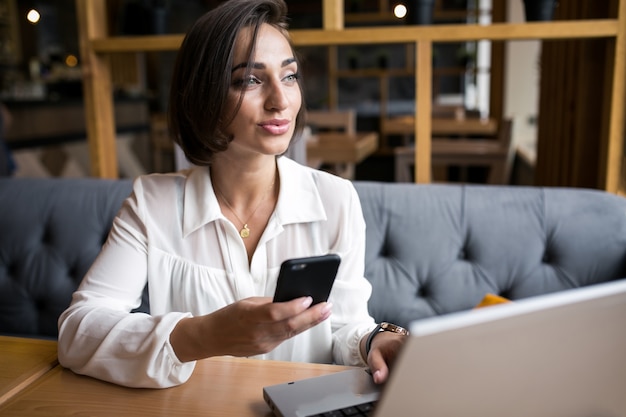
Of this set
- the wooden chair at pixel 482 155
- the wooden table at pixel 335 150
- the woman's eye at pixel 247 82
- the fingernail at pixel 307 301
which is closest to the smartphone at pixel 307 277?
the fingernail at pixel 307 301

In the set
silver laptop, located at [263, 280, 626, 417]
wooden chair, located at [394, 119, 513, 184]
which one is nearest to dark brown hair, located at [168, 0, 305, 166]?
silver laptop, located at [263, 280, 626, 417]

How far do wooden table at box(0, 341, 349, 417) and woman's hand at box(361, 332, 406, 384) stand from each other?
0.05 meters

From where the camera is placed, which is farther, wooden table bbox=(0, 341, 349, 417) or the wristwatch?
the wristwatch

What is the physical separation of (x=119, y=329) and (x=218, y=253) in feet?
0.96

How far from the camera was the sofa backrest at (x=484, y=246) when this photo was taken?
157 cm

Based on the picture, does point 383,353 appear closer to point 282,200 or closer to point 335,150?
point 282,200

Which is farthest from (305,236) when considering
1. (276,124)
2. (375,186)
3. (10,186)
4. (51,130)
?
(51,130)

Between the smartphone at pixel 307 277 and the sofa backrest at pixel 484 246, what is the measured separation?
2.82ft

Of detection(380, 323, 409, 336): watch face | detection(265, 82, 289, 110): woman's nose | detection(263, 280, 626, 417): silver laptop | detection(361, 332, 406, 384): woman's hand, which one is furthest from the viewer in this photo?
detection(265, 82, 289, 110): woman's nose

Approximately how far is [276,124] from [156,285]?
1.28 ft

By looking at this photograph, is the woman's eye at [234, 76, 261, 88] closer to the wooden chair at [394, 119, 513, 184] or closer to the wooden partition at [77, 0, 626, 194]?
the wooden partition at [77, 0, 626, 194]

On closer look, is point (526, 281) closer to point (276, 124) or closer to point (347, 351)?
point (347, 351)

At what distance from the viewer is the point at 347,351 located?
113cm

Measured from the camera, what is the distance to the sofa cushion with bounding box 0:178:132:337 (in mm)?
1766
